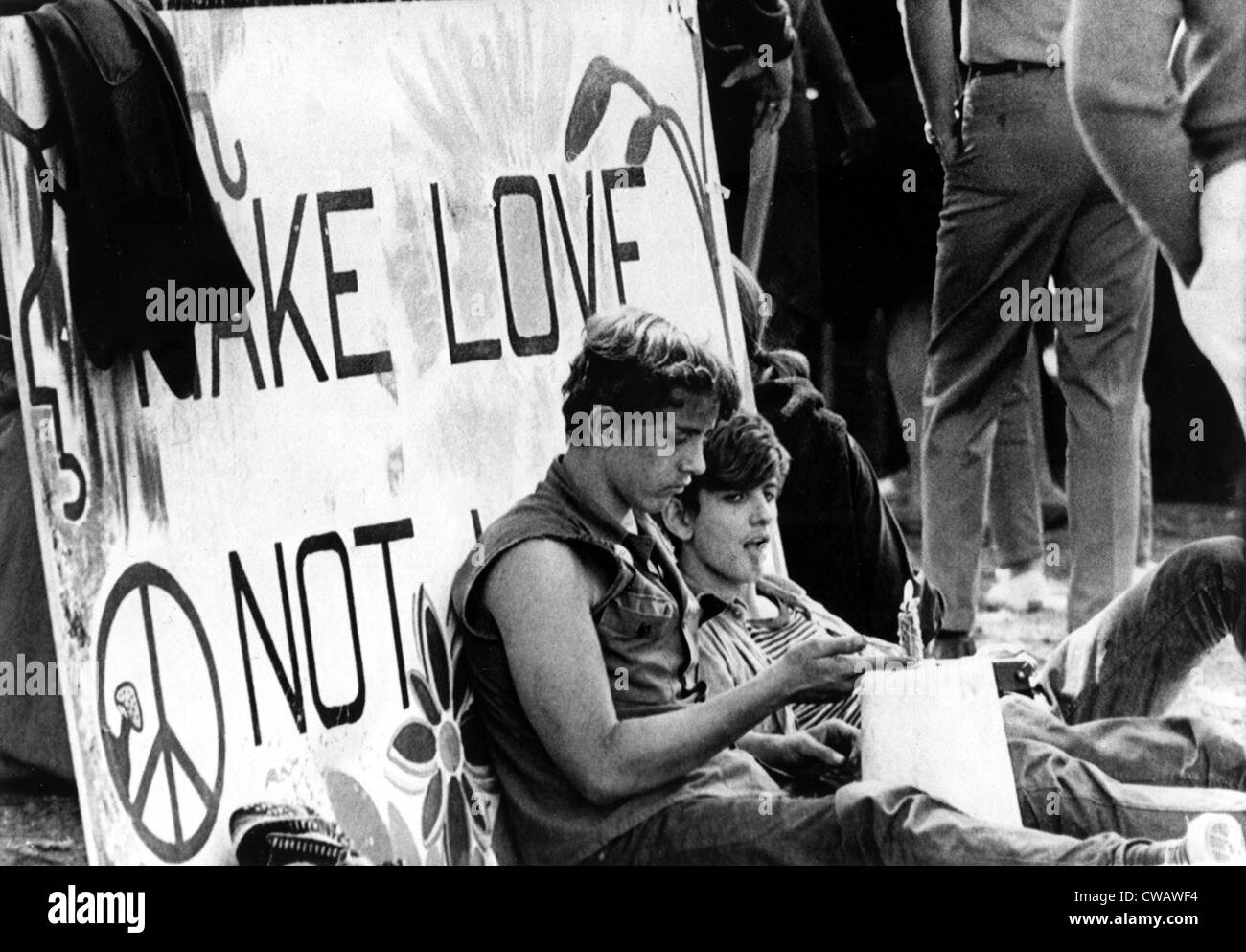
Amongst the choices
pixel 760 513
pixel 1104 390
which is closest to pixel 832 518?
pixel 760 513

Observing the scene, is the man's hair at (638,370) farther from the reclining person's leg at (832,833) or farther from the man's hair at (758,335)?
the reclining person's leg at (832,833)

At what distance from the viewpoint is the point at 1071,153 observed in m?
4.16

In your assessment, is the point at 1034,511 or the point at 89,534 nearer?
the point at 89,534

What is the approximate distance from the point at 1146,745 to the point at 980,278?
1103mm

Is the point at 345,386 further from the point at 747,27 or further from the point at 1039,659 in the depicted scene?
the point at 1039,659

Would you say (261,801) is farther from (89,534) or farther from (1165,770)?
(1165,770)

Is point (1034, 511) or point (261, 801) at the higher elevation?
point (1034, 511)

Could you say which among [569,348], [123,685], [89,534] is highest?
[569,348]

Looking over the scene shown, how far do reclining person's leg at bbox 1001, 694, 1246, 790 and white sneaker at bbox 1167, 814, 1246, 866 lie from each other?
11 cm

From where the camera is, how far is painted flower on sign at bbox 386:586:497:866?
13.2 ft

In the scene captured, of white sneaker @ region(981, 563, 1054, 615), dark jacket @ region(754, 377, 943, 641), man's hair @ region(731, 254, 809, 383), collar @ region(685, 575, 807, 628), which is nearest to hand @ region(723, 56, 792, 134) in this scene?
man's hair @ region(731, 254, 809, 383)

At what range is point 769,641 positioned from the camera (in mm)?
4180

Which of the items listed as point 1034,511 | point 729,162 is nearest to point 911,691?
point 1034,511
